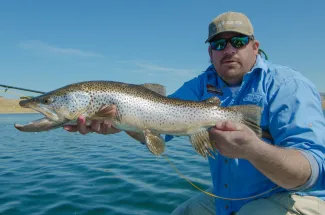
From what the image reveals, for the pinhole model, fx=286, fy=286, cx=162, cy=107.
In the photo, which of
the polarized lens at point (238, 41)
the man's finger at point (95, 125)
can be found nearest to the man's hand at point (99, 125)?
the man's finger at point (95, 125)

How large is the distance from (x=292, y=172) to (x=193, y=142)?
1.47 meters

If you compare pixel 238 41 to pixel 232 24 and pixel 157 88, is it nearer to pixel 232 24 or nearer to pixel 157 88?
pixel 232 24

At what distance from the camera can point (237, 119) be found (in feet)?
13.2

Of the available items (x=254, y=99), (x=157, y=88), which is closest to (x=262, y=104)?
(x=254, y=99)

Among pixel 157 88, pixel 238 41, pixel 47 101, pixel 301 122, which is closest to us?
pixel 301 122

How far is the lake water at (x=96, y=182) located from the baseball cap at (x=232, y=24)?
14.0ft

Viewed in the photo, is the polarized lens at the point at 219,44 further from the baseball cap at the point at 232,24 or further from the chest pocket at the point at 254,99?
the chest pocket at the point at 254,99

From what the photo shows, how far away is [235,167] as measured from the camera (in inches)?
168

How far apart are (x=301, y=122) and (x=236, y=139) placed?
980 millimetres

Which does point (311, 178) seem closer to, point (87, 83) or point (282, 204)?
point (282, 204)

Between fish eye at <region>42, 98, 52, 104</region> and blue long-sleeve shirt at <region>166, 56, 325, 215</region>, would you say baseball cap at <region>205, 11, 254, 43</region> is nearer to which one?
blue long-sleeve shirt at <region>166, 56, 325, 215</region>

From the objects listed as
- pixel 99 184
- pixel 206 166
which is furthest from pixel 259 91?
pixel 206 166

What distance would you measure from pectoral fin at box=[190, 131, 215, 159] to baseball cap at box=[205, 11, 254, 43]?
1700 mm

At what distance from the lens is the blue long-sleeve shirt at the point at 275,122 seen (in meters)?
3.35
